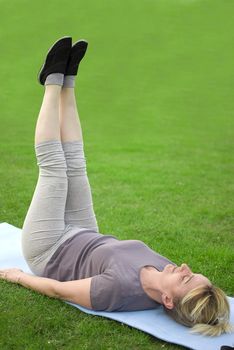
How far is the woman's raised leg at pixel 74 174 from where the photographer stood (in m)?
4.19

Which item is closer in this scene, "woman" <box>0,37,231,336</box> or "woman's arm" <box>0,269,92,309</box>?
"woman" <box>0,37,231,336</box>

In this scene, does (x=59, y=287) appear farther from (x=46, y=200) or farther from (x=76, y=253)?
(x=46, y=200)

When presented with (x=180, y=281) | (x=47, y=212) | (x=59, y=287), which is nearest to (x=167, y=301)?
(x=180, y=281)

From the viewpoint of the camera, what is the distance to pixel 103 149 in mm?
9273

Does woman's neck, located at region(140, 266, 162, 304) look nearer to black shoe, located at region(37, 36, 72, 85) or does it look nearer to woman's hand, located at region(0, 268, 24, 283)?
woman's hand, located at region(0, 268, 24, 283)

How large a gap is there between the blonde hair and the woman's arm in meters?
0.55

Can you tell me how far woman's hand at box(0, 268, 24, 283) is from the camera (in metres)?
4.04

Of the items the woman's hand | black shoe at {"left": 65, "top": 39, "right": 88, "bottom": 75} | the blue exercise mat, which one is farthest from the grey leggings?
black shoe at {"left": 65, "top": 39, "right": 88, "bottom": 75}

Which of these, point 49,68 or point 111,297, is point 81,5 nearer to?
point 49,68

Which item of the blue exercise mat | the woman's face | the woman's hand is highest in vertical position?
the woman's face

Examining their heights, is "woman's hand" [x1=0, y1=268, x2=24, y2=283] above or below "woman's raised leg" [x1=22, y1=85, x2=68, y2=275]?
below

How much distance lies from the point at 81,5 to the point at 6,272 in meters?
14.4

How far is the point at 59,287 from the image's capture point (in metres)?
3.66

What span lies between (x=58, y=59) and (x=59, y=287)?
160 cm
